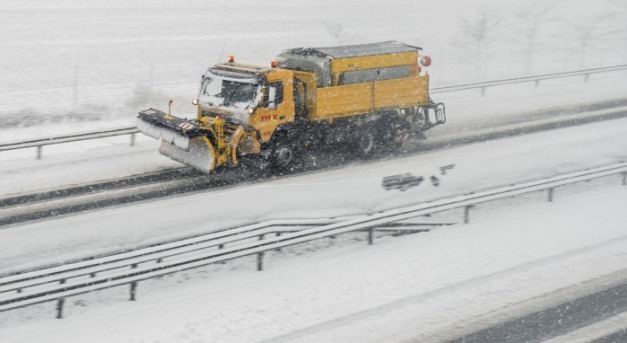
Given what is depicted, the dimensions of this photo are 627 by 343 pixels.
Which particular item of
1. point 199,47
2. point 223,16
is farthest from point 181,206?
point 223,16

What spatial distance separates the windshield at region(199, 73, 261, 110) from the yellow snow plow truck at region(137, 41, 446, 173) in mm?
22

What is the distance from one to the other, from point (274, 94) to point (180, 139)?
7.88 ft

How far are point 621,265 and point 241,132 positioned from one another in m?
8.42

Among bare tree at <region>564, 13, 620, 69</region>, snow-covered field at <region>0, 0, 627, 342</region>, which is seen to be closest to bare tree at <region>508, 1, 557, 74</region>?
bare tree at <region>564, 13, 620, 69</region>

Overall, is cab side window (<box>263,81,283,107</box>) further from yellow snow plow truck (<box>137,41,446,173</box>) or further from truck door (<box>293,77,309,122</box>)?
truck door (<box>293,77,309,122</box>)

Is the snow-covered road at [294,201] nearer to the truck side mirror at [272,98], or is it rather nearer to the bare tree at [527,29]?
the truck side mirror at [272,98]

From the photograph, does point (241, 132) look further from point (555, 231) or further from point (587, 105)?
point (587, 105)

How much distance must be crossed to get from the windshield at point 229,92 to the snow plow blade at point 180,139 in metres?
1.02

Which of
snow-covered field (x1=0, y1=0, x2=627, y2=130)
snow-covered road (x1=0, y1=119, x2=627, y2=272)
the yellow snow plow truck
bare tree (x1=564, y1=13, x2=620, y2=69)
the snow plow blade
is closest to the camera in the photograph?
snow-covered road (x1=0, y1=119, x2=627, y2=272)

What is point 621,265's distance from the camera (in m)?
13.8

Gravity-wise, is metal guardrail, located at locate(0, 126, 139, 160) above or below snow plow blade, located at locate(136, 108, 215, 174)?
below

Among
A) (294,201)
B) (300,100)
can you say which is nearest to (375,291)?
(294,201)

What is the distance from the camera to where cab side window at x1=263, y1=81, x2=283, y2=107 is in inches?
746

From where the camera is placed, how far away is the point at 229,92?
1920 centimetres
